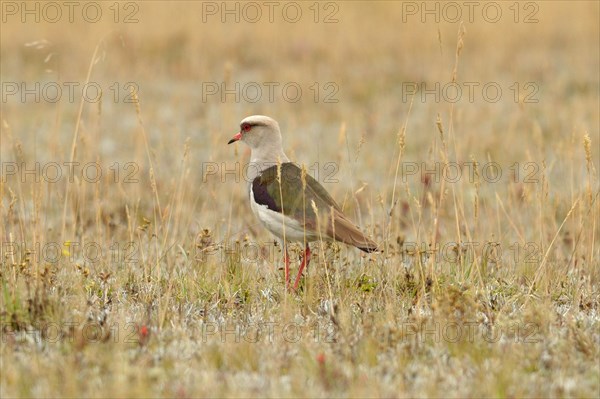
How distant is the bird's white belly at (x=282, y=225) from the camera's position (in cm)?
720

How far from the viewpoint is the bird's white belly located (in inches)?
284

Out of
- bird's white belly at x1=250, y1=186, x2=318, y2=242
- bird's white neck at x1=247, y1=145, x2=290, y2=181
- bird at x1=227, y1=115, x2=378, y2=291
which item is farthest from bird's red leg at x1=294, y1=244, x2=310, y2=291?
bird's white neck at x1=247, y1=145, x2=290, y2=181

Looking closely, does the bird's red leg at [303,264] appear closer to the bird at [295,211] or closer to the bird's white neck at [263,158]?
the bird at [295,211]

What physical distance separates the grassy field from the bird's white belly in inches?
9.2

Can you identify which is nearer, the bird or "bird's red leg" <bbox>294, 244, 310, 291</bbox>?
the bird

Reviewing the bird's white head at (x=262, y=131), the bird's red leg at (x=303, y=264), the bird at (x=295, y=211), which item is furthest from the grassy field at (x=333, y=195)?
the bird's white head at (x=262, y=131)

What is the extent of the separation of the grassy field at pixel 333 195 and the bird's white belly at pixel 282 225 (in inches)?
9.2

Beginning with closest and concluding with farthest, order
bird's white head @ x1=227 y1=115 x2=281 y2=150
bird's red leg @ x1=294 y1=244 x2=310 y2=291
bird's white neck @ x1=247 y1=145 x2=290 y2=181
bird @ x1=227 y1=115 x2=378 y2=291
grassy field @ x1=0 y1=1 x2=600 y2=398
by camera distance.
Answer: grassy field @ x1=0 y1=1 x2=600 y2=398
bird @ x1=227 y1=115 x2=378 y2=291
bird's red leg @ x1=294 y1=244 x2=310 y2=291
bird's white neck @ x1=247 y1=145 x2=290 y2=181
bird's white head @ x1=227 y1=115 x2=281 y2=150

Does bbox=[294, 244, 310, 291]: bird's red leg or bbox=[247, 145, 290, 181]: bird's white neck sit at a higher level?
bbox=[247, 145, 290, 181]: bird's white neck

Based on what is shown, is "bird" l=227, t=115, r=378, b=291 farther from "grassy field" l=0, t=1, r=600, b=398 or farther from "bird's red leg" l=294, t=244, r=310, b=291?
"grassy field" l=0, t=1, r=600, b=398

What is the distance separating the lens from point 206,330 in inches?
242

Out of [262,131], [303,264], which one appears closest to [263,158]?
[262,131]

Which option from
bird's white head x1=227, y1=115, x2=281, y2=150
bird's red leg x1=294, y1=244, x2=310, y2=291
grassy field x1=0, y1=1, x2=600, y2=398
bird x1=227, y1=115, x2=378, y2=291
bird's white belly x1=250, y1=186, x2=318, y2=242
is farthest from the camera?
bird's white head x1=227, y1=115, x2=281, y2=150

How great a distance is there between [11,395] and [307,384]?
4.98 feet
